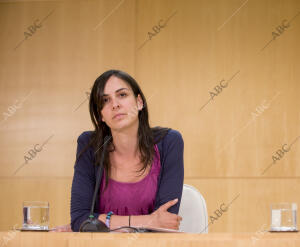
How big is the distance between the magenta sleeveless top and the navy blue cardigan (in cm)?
3

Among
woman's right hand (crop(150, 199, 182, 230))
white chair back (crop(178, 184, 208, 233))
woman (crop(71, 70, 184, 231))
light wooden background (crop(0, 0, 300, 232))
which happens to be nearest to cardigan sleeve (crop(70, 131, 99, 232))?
woman (crop(71, 70, 184, 231))

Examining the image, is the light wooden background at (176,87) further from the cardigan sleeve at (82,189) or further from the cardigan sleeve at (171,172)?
the cardigan sleeve at (82,189)

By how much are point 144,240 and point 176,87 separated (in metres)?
2.76

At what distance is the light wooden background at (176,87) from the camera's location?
362 centimetres

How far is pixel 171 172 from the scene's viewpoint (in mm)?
2012

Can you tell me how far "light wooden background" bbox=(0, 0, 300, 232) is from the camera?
11.9 feet

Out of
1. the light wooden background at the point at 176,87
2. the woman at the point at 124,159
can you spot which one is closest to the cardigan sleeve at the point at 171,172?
the woman at the point at 124,159

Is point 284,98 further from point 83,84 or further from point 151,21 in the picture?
point 83,84

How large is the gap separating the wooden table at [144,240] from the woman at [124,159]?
774 mm

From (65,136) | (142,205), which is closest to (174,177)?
(142,205)

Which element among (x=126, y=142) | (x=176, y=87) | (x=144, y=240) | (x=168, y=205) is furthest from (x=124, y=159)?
(x=176, y=87)

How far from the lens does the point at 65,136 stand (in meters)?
3.78

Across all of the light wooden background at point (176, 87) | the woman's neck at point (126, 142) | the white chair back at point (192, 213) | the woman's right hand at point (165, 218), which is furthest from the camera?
the light wooden background at point (176, 87)

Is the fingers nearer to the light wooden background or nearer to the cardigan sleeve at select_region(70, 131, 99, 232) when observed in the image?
the cardigan sleeve at select_region(70, 131, 99, 232)
